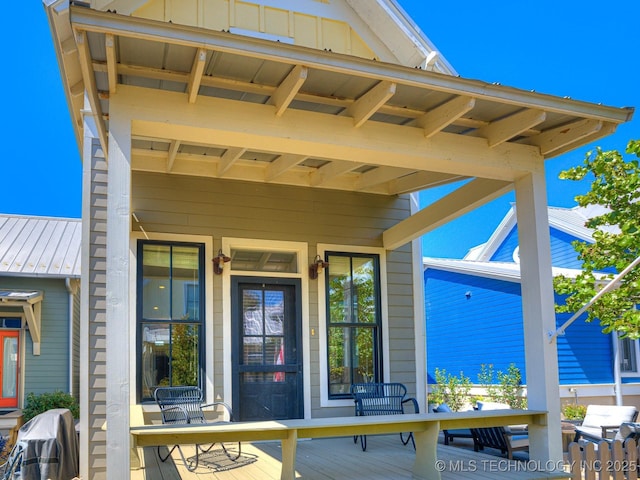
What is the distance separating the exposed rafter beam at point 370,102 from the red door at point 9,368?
10.1 meters

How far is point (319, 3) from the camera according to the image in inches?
280

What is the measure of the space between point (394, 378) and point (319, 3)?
438cm

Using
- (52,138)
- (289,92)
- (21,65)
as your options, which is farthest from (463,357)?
(21,65)

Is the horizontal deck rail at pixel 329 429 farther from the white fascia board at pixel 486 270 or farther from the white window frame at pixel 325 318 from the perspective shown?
the white fascia board at pixel 486 270

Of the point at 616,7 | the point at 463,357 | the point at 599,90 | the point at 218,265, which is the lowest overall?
the point at 463,357

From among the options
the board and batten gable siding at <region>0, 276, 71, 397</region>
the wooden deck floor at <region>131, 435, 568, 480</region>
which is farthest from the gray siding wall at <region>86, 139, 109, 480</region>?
the board and batten gable siding at <region>0, 276, 71, 397</region>

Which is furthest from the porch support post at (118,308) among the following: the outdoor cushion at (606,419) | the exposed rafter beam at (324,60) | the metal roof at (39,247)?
the metal roof at (39,247)

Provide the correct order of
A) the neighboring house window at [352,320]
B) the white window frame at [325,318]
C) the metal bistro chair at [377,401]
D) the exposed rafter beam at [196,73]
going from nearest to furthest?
the exposed rafter beam at [196,73] → the metal bistro chair at [377,401] → the white window frame at [325,318] → the neighboring house window at [352,320]

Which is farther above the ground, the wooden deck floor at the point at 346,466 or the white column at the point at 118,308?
the white column at the point at 118,308

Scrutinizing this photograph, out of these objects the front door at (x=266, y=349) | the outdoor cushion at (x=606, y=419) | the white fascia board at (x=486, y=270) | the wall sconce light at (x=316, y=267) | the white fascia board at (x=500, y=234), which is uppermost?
the white fascia board at (x=500, y=234)

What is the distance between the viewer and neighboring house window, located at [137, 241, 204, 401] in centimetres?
654

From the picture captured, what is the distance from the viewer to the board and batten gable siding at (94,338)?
5.47 meters

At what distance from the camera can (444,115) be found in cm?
469

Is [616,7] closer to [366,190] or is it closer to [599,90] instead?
[599,90]
